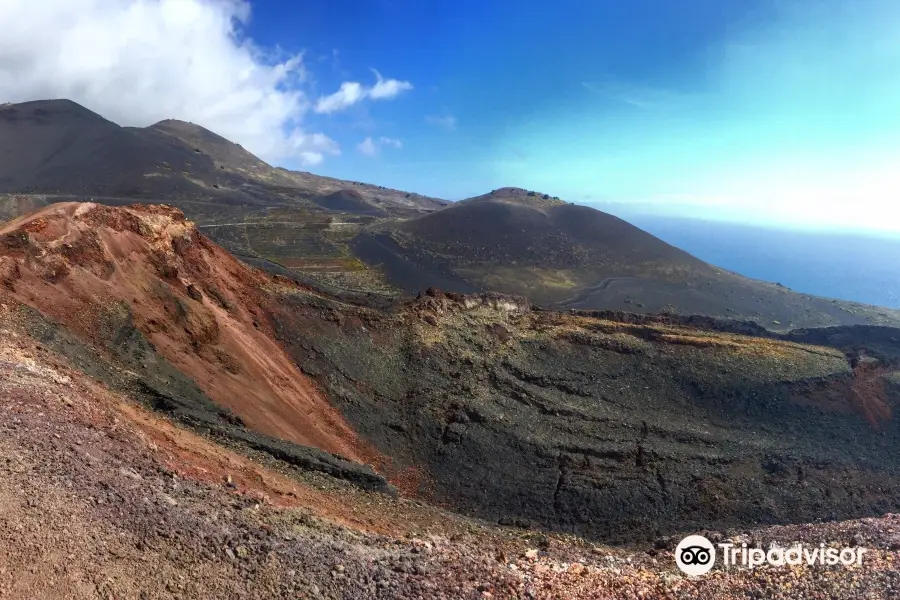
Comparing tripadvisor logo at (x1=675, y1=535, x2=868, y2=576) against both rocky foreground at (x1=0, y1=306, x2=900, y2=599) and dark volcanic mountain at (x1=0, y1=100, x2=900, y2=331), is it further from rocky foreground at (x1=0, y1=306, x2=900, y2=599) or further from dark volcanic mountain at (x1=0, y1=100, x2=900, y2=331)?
dark volcanic mountain at (x1=0, y1=100, x2=900, y2=331)

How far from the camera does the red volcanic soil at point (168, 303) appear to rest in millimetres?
15352

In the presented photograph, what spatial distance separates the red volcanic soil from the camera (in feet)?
50.4

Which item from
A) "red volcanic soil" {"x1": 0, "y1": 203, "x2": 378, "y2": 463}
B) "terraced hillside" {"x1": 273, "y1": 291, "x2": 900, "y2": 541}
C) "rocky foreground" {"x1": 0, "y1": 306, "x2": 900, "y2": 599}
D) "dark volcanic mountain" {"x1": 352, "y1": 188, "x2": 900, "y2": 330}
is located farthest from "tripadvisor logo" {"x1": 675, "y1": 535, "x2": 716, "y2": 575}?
"dark volcanic mountain" {"x1": 352, "y1": 188, "x2": 900, "y2": 330}

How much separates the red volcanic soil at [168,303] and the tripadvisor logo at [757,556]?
11.1 meters

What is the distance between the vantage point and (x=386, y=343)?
23.8 metres

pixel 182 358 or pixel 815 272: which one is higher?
pixel 815 272

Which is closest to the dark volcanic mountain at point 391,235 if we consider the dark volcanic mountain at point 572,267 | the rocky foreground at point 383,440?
the dark volcanic mountain at point 572,267

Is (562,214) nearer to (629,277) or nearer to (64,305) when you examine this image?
(629,277)

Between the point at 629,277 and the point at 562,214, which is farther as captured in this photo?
the point at 562,214

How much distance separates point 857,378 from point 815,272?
168134mm

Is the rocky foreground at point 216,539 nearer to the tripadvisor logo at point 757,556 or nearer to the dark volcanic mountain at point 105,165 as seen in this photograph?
the tripadvisor logo at point 757,556

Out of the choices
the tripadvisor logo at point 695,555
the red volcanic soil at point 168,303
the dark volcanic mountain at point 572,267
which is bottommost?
the tripadvisor logo at point 695,555

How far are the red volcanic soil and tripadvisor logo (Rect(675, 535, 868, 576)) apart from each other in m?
11.1

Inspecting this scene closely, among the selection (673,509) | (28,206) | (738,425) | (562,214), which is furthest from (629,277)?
(28,206)
